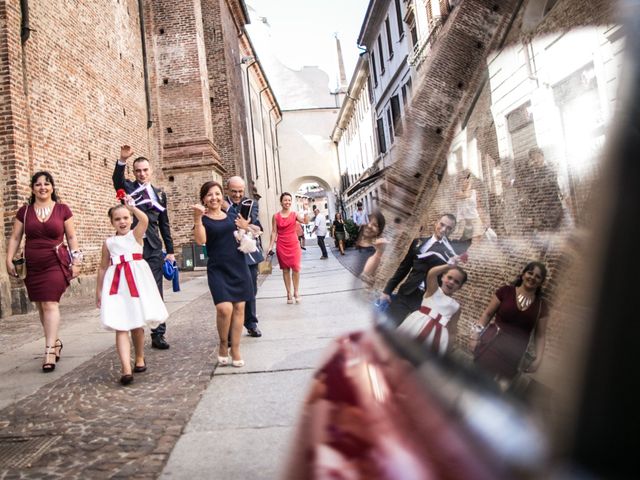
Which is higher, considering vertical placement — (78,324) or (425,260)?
(425,260)

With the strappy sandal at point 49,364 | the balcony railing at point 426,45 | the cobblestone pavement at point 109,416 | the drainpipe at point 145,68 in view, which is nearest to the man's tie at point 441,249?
the balcony railing at point 426,45

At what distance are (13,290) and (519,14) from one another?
8.73 metres

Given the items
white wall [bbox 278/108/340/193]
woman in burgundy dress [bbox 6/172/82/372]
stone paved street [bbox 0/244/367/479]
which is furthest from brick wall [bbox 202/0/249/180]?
white wall [bbox 278/108/340/193]

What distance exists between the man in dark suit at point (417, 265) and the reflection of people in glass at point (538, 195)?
132mm

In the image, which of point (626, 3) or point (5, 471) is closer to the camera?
point (626, 3)

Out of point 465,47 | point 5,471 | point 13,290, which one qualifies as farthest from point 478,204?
point 13,290

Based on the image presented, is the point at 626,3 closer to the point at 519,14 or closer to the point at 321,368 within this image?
the point at 519,14

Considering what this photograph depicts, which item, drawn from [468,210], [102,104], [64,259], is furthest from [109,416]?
[102,104]

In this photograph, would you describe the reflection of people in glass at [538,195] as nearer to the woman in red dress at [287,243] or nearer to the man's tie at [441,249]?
the man's tie at [441,249]

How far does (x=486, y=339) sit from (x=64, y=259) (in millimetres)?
4870

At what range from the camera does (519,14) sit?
24.1 inches

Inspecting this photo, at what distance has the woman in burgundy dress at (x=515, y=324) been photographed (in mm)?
485

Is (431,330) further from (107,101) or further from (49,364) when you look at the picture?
(107,101)

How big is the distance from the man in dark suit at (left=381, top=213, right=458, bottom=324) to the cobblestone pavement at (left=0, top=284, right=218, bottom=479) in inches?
74.7
